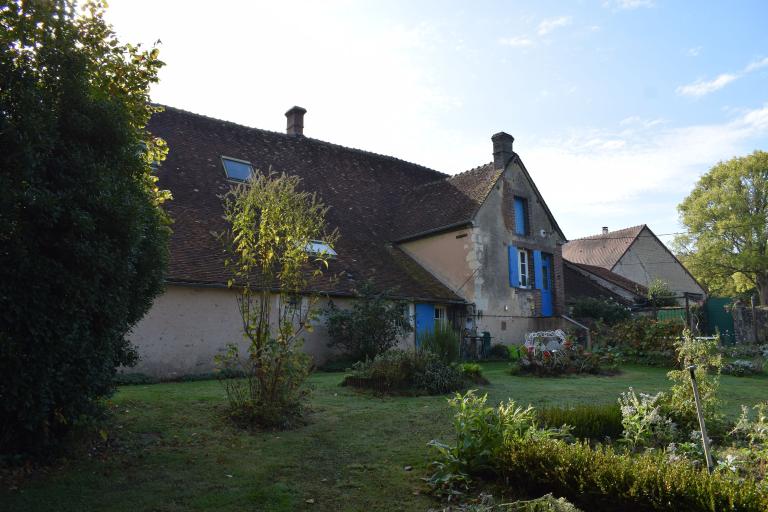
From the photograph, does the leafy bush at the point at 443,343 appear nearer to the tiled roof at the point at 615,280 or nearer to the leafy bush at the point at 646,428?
the leafy bush at the point at 646,428

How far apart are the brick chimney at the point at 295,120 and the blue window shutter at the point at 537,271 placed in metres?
10.9

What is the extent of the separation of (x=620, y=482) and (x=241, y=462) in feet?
11.3

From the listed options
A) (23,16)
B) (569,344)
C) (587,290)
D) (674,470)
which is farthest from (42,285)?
(587,290)

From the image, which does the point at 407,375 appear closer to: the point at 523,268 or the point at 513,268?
the point at 513,268

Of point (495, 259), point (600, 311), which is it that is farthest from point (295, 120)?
point (600, 311)

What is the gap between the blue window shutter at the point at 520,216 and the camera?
20.9 metres

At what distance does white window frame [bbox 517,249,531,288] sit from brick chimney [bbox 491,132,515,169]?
11.1 feet

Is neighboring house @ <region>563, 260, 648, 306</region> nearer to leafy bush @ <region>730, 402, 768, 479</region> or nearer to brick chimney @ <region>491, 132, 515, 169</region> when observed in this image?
brick chimney @ <region>491, 132, 515, 169</region>

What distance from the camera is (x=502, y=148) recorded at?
20.8 meters

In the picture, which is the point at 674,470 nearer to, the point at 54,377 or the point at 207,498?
the point at 207,498

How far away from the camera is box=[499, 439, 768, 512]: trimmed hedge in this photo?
3.51m

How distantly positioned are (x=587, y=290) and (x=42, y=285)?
25.2m

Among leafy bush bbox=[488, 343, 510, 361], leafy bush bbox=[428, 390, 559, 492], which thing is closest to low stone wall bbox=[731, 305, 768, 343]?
leafy bush bbox=[488, 343, 510, 361]

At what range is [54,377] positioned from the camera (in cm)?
483
